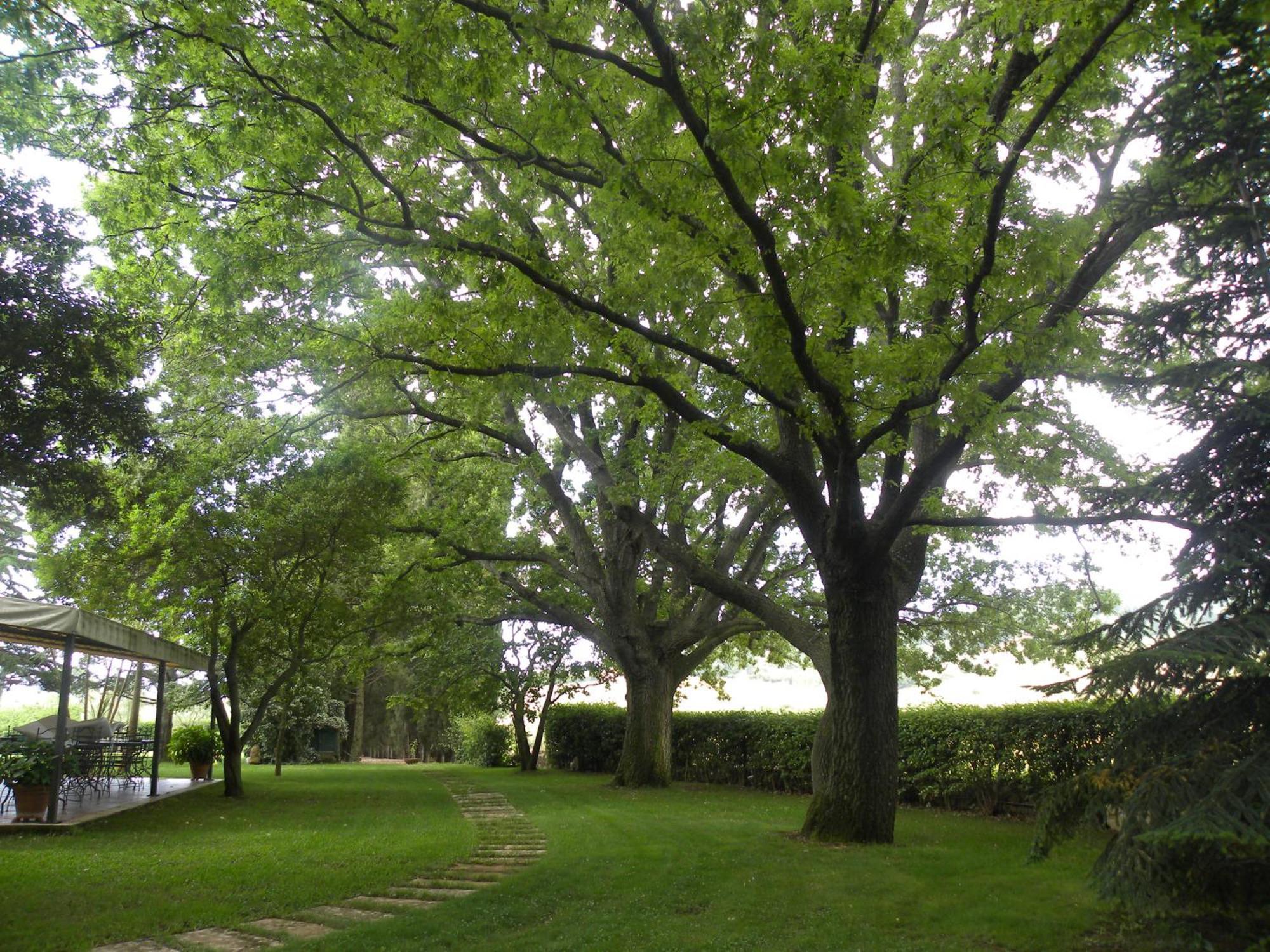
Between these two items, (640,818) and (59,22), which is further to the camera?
(640,818)

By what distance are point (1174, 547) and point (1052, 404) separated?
5.62 metres

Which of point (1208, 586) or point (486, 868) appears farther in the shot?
point (486, 868)

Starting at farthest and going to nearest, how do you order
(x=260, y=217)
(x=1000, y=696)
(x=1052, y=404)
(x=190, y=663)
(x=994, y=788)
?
(x=190, y=663) < (x=1000, y=696) < (x=994, y=788) < (x=1052, y=404) < (x=260, y=217)

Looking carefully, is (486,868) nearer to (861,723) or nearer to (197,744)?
(861,723)

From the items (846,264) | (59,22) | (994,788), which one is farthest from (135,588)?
(994,788)

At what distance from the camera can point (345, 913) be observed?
6.06 metres

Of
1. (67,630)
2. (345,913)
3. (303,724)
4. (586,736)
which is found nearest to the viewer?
(345,913)

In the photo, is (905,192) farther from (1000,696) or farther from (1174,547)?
(1000,696)

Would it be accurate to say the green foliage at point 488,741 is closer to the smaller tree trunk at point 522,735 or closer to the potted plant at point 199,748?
the smaller tree trunk at point 522,735

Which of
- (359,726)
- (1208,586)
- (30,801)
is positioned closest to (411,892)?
(30,801)

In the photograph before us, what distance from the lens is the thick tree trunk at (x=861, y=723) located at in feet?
28.0

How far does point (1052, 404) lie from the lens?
1122 centimetres

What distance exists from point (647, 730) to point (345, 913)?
35.0 ft

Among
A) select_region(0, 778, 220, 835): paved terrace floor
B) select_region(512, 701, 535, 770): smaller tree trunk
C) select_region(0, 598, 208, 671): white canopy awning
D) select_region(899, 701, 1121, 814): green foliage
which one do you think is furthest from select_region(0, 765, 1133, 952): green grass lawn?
select_region(512, 701, 535, 770): smaller tree trunk
